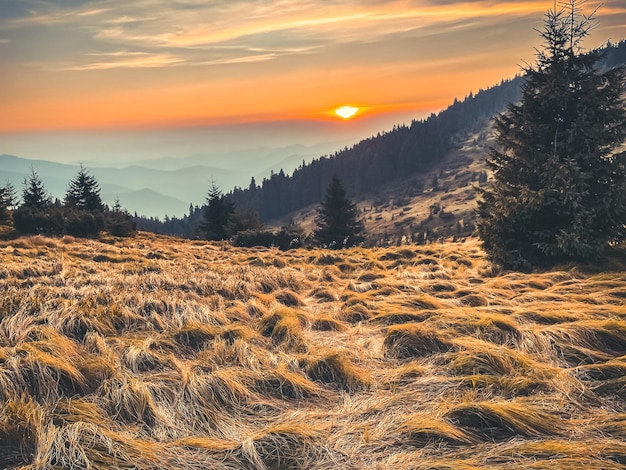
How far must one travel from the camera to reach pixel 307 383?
15.1 feet

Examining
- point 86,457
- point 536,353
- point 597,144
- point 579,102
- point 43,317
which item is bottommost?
point 536,353

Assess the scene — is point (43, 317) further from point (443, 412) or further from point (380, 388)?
point (443, 412)

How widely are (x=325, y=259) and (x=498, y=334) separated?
39.4 feet

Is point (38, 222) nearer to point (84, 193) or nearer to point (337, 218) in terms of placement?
point (84, 193)

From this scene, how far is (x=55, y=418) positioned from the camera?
3.61 m

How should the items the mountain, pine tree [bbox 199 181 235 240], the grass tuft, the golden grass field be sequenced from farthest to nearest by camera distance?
the mountain < pine tree [bbox 199 181 235 240] < the grass tuft < the golden grass field

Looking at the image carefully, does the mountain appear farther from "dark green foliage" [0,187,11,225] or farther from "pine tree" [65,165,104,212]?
"dark green foliage" [0,187,11,225]

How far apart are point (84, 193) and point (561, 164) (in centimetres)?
5222

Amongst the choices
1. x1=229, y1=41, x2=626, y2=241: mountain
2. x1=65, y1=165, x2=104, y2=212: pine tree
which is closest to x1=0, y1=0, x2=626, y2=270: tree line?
x1=65, y1=165, x2=104, y2=212: pine tree

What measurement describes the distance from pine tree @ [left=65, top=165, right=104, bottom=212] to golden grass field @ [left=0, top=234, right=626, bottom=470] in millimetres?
44328

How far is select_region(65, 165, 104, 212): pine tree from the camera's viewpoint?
152 ft

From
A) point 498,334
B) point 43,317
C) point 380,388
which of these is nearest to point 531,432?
point 380,388

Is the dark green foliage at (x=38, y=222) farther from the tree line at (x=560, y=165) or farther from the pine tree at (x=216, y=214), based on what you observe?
the pine tree at (x=216, y=214)

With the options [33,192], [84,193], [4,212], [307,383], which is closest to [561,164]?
[307,383]
